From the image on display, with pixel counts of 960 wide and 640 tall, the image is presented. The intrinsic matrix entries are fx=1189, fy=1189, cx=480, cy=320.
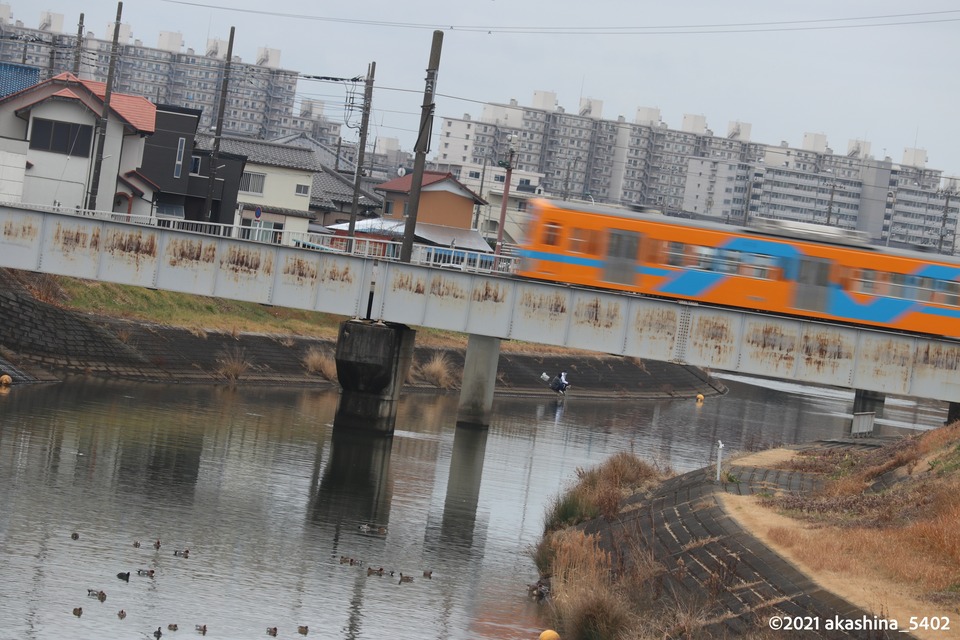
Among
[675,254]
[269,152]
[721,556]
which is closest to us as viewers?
[721,556]

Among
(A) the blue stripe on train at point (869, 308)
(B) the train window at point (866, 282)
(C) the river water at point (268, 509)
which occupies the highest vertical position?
(B) the train window at point (866, 282)

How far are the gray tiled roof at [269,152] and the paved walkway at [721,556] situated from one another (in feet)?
180

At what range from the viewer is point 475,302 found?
129 feet

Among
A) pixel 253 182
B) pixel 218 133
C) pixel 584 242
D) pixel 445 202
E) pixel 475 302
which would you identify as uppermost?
pixel 445 202

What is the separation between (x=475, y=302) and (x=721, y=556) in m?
19.1

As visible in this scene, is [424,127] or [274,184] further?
[274,184]

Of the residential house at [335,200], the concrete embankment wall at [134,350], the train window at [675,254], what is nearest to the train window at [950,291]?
the train window at [675,254]

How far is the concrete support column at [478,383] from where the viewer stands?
161 feet

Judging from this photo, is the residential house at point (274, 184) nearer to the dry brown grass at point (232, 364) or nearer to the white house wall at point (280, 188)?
the white house wall at point (280, 188)

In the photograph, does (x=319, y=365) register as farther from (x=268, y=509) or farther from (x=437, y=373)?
(x=268, y=509)

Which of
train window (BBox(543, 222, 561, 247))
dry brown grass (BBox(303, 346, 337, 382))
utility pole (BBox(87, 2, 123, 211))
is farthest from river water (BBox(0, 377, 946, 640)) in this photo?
utility pole (BBox(87, 2, 123, 211))

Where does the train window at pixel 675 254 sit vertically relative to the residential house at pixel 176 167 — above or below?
below

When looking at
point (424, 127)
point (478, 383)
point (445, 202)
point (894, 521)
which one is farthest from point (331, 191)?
point (894, 521)

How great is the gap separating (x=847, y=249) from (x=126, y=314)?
29.9 metres
